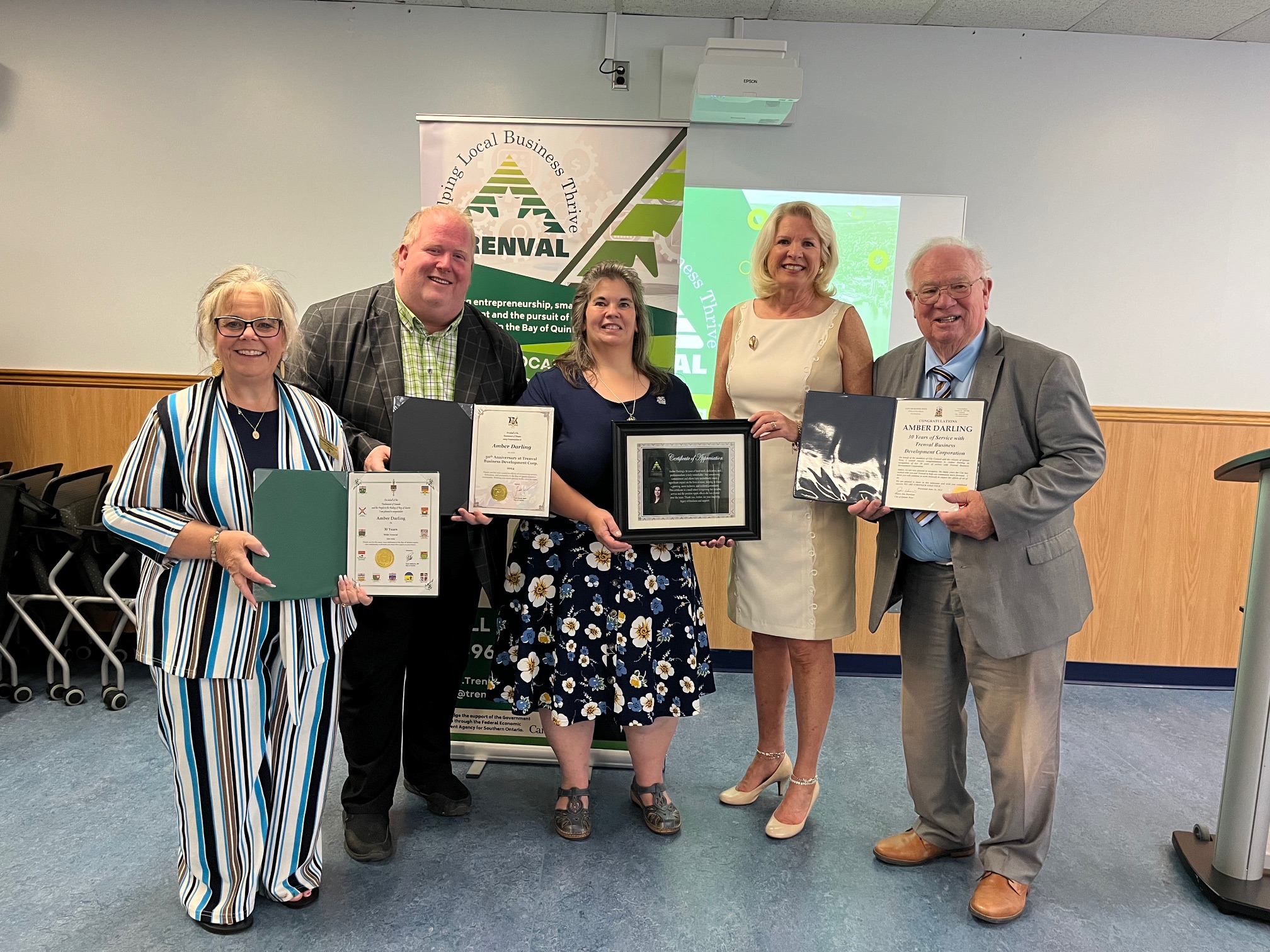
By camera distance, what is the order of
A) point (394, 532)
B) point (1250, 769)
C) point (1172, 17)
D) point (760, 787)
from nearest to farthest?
point (394, 532), point (1250, 769), point (760, 787), point (1172, 17)

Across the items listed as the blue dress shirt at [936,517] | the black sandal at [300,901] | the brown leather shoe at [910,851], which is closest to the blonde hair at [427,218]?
the blue dress shirt at [936,517]

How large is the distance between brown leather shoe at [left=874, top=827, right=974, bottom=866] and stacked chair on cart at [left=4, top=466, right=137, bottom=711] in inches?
125

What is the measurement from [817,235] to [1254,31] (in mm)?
3285

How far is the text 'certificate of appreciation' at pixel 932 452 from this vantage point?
6.98 feet

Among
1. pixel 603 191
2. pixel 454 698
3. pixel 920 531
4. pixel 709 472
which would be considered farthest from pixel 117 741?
pixel 920 531

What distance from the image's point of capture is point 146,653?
1858mm

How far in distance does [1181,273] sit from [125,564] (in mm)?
5461

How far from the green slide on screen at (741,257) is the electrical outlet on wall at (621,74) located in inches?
24.6

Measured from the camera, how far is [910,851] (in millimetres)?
2479

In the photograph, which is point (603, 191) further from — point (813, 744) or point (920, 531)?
point (813, 744)

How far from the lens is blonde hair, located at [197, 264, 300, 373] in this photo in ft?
6.23

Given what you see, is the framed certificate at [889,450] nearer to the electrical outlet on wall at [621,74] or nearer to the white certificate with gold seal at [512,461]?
the white certificate with gold seal at [512,461]

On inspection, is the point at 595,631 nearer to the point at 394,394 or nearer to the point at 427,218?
the point at 394,394

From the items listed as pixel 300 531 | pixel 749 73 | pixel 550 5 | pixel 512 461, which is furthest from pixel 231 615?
pixel 550 5
